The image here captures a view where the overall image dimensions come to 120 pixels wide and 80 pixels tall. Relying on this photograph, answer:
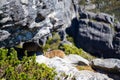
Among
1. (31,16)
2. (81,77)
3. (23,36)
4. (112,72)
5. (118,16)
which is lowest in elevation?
(118,16)

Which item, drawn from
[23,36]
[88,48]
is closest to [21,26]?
[23,36]

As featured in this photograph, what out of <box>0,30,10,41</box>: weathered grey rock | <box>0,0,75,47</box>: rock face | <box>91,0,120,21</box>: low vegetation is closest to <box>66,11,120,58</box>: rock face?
<box>0,0,75,47</box>: rock face

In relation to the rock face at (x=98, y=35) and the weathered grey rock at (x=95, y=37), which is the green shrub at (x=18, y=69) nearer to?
the rock face at (x=98, y=35)

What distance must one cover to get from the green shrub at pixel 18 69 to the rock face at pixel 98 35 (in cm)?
6668

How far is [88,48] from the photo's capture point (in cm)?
8919

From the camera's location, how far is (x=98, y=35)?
9112cm

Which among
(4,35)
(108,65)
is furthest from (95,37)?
(4,35)

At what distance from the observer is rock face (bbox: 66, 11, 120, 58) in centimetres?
8867

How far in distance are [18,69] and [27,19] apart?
5.46 meters

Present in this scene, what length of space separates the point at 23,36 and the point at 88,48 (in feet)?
204

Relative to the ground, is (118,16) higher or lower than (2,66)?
lower

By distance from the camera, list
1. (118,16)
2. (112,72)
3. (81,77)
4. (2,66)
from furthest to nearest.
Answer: (118,16) < (112,72) < (81,77) < (2,66)

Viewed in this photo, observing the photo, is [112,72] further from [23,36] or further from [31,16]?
[31,16]

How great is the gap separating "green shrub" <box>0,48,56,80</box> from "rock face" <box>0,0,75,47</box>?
3.07 m
